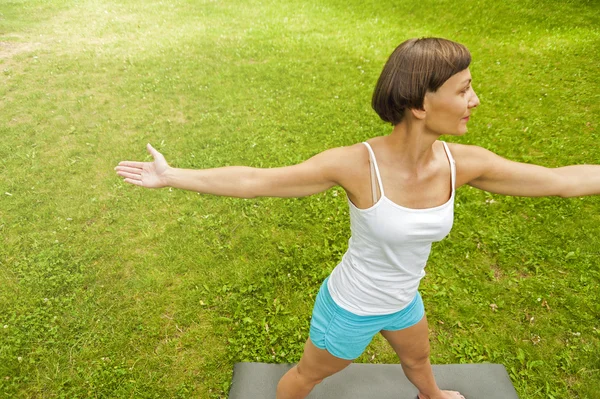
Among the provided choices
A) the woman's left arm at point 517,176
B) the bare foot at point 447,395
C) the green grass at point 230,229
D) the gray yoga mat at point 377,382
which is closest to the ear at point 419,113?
the woman's left arm at point 517,176

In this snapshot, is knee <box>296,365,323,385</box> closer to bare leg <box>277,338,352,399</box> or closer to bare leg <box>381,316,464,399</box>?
bare leg <box>277,338,352,399</box>

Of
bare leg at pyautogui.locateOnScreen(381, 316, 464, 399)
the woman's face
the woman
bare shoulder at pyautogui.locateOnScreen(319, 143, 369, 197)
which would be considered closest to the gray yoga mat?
bare leg at pyautogui.locateOnScreen(381, 316, 464, 399)

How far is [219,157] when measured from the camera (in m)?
6.29

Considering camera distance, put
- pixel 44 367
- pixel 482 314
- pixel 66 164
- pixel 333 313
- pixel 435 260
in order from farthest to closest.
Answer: pixel 66 164 < pixel 435 260 < pixel 482 314 < pixel 44 367 < pixel 333 313

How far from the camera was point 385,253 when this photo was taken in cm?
199

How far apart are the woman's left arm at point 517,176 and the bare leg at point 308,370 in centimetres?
120

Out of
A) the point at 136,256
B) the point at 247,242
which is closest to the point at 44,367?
the point at 136,256

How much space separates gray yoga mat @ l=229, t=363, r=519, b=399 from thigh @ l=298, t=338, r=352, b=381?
87cm

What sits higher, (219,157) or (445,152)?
(445,152)

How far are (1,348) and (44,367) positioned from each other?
0.48 metres

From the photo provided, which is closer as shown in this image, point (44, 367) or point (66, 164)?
point (44, 367)

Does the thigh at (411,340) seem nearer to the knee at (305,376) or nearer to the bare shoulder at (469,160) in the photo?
the knee at (305,376)

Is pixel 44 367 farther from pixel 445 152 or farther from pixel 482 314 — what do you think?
pixel 482 314

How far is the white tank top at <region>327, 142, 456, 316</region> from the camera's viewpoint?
6.20 feet
